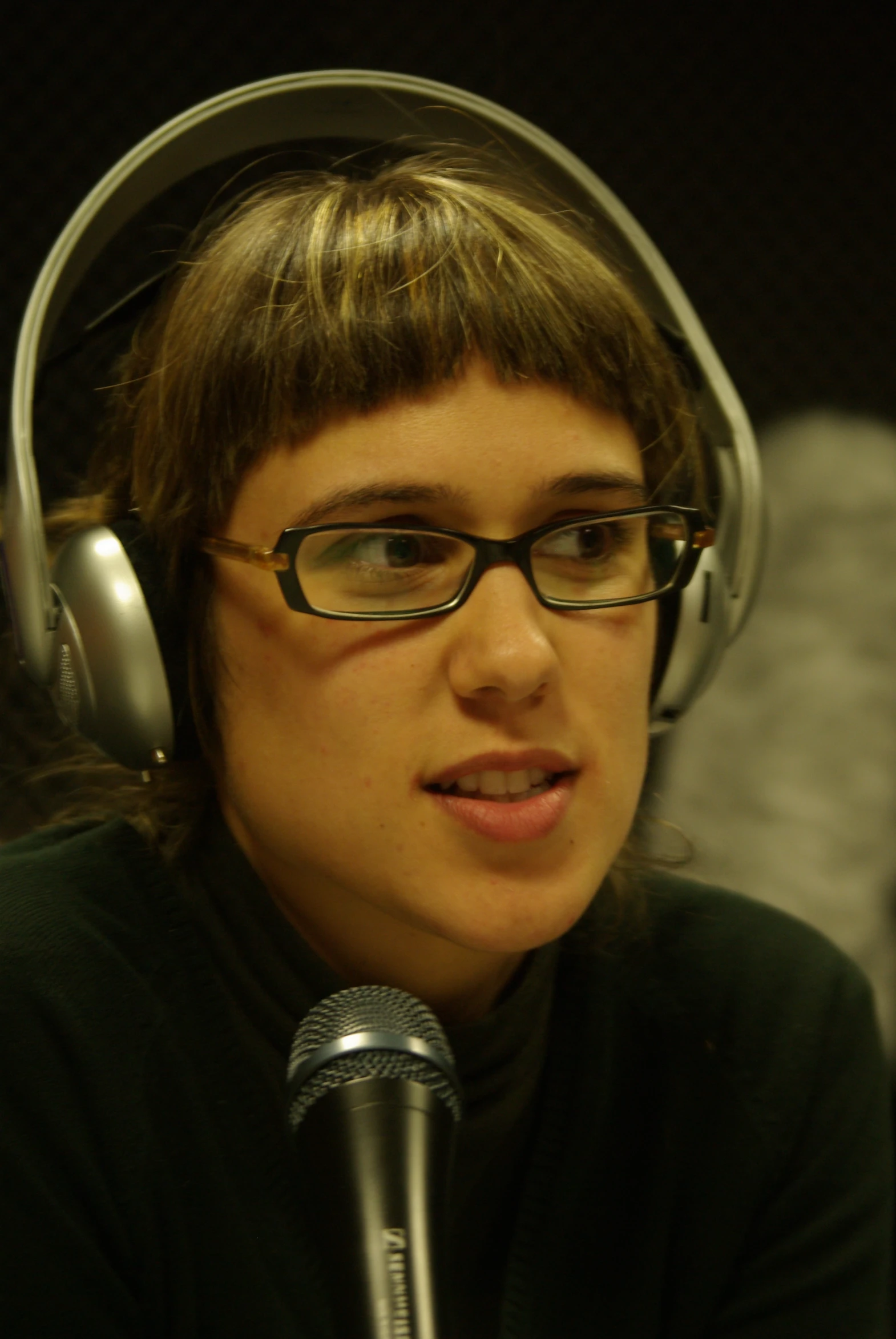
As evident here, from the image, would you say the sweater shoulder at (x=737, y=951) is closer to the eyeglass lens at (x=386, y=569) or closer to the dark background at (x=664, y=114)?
the eyeglass lens at (x=386, y=569)

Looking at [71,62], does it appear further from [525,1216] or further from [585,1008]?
[525,1216]

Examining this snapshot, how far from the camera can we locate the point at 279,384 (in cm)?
78

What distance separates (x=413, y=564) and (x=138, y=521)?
0.22m

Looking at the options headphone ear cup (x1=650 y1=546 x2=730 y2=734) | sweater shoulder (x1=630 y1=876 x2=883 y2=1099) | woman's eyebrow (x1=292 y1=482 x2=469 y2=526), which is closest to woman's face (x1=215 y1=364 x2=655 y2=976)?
woman's eyebrow (x1=292 y1=482 x2=469 y2=526)

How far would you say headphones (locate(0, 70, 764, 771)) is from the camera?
77cm

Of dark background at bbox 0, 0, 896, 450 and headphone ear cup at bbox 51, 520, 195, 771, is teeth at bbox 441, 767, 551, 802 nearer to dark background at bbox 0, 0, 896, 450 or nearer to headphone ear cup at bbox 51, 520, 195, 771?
headphone ear cup at bbox 51, 520, 195, 771

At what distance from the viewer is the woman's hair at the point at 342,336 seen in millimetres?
774

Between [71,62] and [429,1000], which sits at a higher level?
[71,62]

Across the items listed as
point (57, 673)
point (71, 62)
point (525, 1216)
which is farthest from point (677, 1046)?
point (71, 62)

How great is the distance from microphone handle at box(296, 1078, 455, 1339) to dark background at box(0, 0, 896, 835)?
818mm

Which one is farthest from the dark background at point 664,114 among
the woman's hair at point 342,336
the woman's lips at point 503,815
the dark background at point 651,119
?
the woman's lips at point 503,815

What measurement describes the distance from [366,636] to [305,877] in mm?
220

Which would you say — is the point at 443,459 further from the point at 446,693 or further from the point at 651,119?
the point at 651,119

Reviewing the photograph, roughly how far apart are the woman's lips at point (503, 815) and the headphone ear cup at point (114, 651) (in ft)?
0.61
